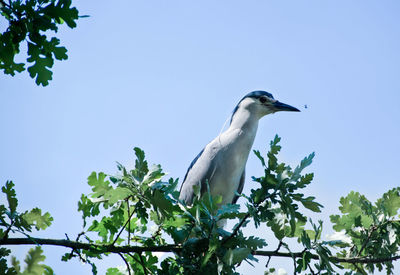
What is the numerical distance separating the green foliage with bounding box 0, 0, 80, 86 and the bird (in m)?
2.21

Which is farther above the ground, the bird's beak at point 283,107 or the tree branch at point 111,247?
the bird's beak at point 283,107

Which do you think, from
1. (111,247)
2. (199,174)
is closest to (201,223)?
(111,247)

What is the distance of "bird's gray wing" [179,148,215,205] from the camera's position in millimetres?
4181

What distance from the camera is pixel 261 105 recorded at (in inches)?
185

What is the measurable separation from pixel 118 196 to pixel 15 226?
18.6 inches

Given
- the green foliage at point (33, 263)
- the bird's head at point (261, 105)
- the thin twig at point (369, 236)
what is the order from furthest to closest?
the bird's head at point (261, 105), the thin twig at point (369, 236), the green foliage at point (33, 263)

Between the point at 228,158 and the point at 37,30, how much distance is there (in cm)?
256

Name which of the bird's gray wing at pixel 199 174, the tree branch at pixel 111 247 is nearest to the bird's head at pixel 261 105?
the bird's gray wing at pixel 199 174

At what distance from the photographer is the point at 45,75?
6.63 feet

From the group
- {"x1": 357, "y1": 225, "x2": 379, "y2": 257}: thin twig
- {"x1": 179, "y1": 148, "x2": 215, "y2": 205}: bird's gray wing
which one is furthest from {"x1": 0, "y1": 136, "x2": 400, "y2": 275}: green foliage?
{"x1": 179, "y1": 148, "x2": 215, "y2": 205}: bird's gray wing

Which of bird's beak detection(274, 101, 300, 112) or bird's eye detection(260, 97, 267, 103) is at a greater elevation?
bird's eye detection(260, 97, 267, 103)

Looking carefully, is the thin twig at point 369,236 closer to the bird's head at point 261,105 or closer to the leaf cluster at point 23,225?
the leaf cluster at point 23,225

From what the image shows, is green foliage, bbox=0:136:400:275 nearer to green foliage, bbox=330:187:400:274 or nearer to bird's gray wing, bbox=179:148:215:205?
green foliage, bbox=330:187:400:274

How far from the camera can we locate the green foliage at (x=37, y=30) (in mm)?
1939
